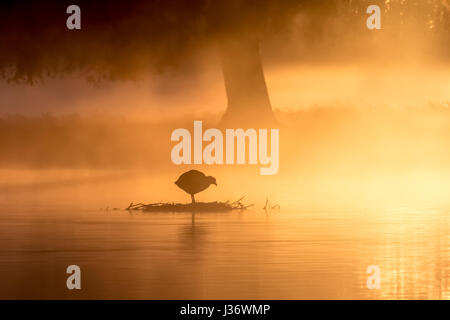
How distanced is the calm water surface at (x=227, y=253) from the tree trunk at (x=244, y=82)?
4453 millimetres

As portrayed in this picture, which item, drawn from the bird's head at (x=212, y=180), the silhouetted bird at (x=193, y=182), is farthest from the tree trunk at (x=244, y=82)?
the silhouetted bird at (x=193, y=182)

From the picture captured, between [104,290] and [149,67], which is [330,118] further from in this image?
[104,290]

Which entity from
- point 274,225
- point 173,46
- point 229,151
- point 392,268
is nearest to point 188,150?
point 229,151

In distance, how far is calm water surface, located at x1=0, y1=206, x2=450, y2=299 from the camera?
42.9 ft

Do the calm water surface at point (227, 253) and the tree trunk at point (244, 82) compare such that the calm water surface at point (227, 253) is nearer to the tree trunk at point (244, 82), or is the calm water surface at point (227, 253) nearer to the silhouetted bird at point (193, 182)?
the silhouetted bird at point (193, 182)

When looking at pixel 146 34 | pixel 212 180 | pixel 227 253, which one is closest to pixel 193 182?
pixel 212 180

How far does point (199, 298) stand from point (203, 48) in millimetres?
10455

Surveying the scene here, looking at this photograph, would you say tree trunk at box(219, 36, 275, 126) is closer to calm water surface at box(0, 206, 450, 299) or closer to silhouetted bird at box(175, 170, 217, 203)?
silhouetted bird at box(175, 170, 217, 203)

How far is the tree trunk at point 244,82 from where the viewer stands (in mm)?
23344

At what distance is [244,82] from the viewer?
2358cm

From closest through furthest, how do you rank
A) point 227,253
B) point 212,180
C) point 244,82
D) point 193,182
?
1. point 227,253
2. point 193,182
3. point 212,180
4. point 244,82

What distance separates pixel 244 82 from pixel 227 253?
356 inches

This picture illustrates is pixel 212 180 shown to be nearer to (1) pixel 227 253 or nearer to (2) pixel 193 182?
(2) pixel 193 182

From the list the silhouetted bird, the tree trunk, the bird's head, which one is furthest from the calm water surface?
the tree trunk
